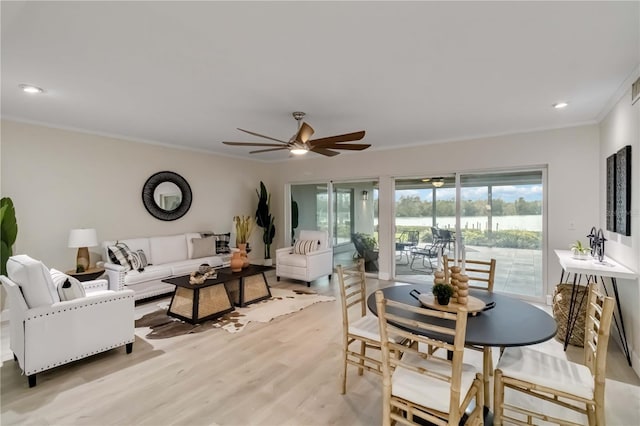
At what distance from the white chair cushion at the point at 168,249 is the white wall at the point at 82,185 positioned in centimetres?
31

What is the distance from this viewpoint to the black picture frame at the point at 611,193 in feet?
10.9

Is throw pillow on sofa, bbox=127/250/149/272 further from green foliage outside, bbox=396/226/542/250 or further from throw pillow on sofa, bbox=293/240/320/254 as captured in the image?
green foliage outside, bbox=396/226/542/250

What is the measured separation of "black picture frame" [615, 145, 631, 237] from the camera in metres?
2.87

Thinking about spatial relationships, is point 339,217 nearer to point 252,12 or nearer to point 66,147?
point 66,147

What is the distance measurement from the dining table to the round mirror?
4.59 metres

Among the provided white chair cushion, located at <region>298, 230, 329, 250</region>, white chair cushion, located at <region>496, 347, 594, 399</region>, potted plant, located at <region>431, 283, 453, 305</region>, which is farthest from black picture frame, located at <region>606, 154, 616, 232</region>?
white chair cushion, located at <region>298, 230, 329, 250</region>

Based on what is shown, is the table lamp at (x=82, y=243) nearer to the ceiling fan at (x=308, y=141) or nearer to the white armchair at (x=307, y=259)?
the ceiling fan at (x=308, y=141)

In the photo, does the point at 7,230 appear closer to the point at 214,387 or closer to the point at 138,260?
the point at 138,260

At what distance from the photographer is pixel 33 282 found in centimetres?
253

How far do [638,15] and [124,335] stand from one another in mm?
4626

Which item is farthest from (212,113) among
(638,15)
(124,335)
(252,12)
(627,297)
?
(627,297)

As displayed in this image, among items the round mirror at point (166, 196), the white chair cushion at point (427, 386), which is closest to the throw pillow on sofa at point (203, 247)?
the round mirror at point (166, 196)

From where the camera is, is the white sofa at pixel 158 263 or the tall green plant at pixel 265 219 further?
the tall green plant at pixel 265 219

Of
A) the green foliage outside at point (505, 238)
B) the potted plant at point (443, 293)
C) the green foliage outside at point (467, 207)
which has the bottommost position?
the potted plant at point (443, 293)
